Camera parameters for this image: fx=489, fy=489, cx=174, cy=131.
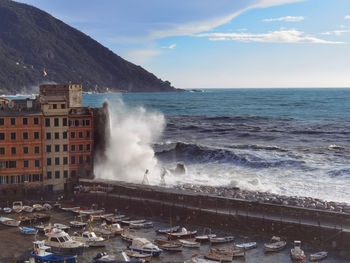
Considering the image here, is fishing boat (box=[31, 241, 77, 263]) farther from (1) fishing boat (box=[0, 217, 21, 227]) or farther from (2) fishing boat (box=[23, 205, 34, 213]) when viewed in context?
(2) fishing boat (box=[23, 205, 34, 213])

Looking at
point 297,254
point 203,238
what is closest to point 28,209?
point 203,238

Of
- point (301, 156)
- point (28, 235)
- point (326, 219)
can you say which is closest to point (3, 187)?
point (28, 235)

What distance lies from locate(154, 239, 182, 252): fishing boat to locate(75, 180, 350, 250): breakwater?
6327 millimetres

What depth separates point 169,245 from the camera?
37688 millimetres

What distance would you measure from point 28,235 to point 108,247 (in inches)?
295

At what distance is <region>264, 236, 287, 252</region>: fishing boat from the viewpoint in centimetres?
3716

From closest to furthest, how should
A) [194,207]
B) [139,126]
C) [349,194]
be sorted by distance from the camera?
[194,207] → [349,194] → [139,126]

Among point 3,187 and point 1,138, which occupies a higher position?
point 1,138

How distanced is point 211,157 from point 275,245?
155ft

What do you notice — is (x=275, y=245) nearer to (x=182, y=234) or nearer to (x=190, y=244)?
(x=190, y=244)

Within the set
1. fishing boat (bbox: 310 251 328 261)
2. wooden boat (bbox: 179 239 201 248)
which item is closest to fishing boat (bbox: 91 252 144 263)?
wooden boat (bbox: 179 239 201 248)

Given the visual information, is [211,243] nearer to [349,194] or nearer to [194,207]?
[194,207]

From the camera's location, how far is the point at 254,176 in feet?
224

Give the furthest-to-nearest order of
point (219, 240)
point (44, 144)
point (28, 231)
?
point (44, 144) < point (28, 231) < point (219, 240)
